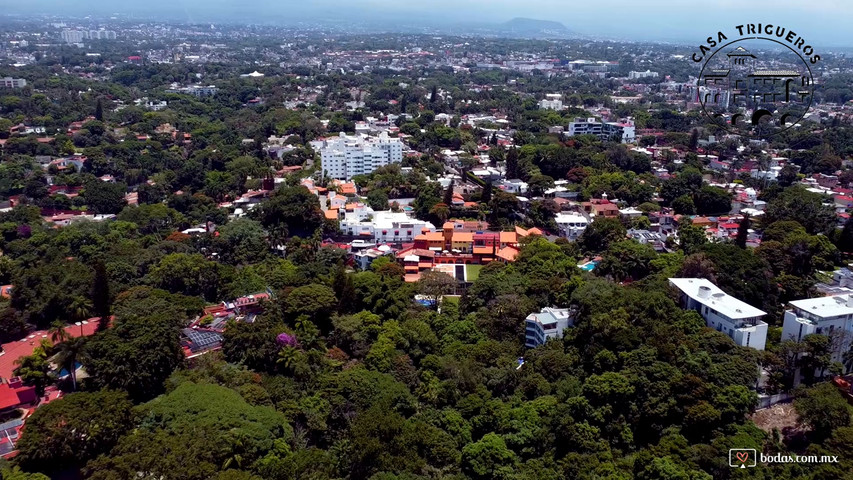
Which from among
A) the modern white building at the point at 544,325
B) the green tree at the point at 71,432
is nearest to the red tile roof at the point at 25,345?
the green tree at the point at 71,432

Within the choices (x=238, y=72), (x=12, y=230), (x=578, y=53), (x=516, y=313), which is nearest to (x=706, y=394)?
(x=516, y=313)

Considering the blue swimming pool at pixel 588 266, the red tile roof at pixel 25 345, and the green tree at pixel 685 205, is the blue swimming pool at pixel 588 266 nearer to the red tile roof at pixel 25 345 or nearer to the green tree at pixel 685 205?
the green tree at pixel 685 205

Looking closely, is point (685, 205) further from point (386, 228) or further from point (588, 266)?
point (386, 228)

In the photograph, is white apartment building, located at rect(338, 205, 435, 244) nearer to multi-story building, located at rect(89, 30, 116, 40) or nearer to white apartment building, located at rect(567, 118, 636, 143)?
white apartment building, located at rect(567, 118, 636, 143)

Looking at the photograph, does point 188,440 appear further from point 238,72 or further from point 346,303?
point 238,72

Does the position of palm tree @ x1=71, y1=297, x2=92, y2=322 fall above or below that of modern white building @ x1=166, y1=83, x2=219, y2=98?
below

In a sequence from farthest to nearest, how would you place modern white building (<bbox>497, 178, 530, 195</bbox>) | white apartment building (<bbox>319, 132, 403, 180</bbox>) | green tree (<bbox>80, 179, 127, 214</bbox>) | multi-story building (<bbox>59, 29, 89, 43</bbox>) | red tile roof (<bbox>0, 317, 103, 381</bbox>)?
multi-story building (<bbox>59, 29, 89, 43</bbox>), white apartment building (<bbox>319, 132, 403, 180</bbox>), modern white building (<bbox>497, 178, 530, 195</bbox>), green tree (<bbox>80, 179, 127, 214</bbox>), red tile roof (<bbox>0, 317, 103, 381</bbox>)

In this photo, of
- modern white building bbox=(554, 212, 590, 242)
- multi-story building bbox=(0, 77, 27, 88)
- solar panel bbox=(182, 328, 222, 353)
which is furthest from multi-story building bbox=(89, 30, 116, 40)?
solar panel bbox=(182, 328, 222, 353)
